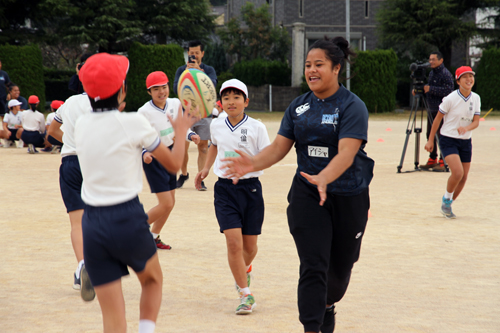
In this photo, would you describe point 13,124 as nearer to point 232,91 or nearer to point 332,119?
point 232,91

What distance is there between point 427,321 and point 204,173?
226 cm

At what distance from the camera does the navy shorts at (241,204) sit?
15.2ft

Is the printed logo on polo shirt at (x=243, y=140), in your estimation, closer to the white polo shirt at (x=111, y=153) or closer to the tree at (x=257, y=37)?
the white polo shirt at (x=111, y=153)

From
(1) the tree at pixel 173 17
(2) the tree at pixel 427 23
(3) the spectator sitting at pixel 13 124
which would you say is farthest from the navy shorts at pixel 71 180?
(2) the tree at pixel 427 23

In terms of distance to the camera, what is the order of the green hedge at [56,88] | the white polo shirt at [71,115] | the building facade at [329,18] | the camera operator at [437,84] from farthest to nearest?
1. the building facade at [329,18]
2. the green hedge at [56,88]
3. the camera operator at [437,84]
4. the white polo shirt at [71,115]

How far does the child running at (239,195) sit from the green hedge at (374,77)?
31632 millimetres

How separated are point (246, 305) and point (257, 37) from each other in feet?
139

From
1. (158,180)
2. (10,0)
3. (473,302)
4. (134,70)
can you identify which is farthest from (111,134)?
(10,0)

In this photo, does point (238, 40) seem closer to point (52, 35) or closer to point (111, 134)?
point (52, 35)

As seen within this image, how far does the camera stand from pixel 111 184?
3.02 metres

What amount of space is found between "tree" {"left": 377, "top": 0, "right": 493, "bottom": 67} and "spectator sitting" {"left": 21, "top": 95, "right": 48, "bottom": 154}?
28208 mm

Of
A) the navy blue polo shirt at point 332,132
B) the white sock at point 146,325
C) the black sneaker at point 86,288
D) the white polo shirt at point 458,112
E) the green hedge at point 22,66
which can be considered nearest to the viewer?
the white sock at point 146,325

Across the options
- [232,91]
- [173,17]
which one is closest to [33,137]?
[232,91]

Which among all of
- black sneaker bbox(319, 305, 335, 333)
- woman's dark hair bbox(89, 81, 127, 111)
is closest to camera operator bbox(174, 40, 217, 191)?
black sneaker bbox(319, 305, 335, 333)
